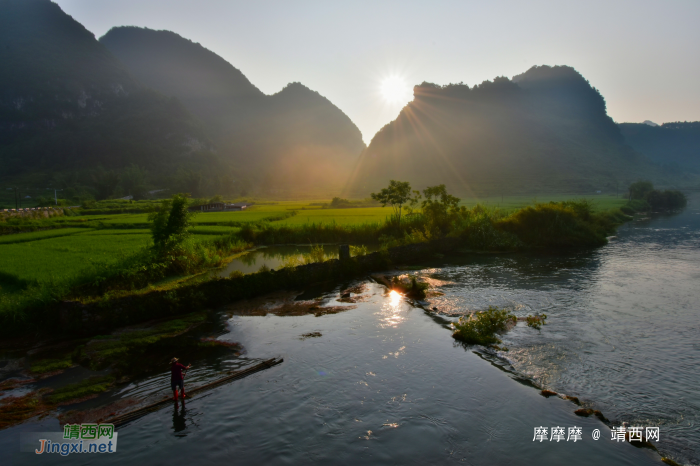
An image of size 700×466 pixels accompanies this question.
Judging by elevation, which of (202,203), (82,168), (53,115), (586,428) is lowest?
(586,428)

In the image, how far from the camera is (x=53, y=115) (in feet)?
436

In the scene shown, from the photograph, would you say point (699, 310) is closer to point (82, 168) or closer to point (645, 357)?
point (645, 357)

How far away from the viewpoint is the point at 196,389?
9.98m

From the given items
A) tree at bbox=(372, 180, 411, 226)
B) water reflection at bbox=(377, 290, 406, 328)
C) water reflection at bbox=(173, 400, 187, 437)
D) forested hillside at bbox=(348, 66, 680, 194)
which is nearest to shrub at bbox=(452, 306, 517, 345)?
water reflection at bbox=(377, 290, 406, 328)

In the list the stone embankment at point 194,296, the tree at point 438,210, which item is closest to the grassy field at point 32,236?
the stone embankment at point 194,296

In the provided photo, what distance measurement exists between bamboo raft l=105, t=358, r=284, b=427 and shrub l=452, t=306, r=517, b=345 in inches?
260

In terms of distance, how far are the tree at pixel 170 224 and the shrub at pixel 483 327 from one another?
16189 mm

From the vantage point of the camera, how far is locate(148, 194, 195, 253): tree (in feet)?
69.4

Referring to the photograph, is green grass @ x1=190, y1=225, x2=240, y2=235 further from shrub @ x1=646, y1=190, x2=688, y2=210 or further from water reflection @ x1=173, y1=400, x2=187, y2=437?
shrub @ x1=646, y1=190, x2=688, y2=210

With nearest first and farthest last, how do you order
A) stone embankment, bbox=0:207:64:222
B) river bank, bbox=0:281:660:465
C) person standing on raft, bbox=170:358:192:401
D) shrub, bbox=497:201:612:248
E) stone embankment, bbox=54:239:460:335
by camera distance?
A: river bank, bbox=0:281:660:465 < person standing on raft, bbox=170:358:192:401 < stone embankment, bbox=54:239:460:335 < shrub, bbox=497:201:612:248 < stone embankment, bbox=0:207:64:222

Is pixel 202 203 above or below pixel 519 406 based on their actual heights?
above

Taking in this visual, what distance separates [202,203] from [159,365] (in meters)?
63.2

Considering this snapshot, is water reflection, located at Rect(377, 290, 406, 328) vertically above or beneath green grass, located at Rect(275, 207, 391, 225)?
beneath

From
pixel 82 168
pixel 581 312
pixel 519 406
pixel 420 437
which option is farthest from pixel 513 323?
pixel 82 168
